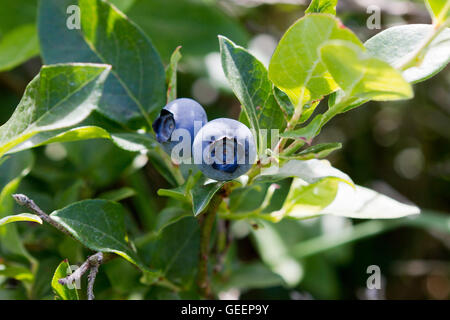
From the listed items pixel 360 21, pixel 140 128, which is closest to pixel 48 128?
pixel 140 128

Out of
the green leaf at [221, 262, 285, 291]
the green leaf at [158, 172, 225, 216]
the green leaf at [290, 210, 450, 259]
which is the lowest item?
the green leaf at [221, 262, 285, 291]

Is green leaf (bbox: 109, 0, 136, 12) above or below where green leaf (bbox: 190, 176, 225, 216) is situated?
above

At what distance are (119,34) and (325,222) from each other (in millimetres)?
919

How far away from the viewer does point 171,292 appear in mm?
954

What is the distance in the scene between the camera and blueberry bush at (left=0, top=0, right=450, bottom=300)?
0.69 meters

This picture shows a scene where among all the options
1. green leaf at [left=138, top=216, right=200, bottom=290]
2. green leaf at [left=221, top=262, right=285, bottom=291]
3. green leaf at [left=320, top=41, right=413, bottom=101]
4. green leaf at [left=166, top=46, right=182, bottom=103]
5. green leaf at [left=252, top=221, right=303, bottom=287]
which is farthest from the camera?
green leaf at [left=252, top=221, right=303, bottom=287]

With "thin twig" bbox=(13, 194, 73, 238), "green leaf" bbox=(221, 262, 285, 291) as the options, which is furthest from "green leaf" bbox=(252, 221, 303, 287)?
"thin twig" bbox=(13, 194, 73, 238)

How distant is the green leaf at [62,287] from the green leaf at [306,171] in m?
0.33

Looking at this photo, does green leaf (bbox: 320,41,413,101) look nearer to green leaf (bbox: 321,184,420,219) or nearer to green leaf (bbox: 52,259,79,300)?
green leaf (bbox: 321,184,420,219)

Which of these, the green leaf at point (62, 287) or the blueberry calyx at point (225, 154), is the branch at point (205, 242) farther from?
the green leaf at point (62, 287)

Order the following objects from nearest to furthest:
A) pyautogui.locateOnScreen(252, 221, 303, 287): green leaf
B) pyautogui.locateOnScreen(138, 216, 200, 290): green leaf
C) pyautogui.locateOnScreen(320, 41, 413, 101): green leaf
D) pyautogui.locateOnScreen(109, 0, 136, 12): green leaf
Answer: pyautogui.locateOnScreen(320, 41, 413, 101): green leaf → pyautogui.locateOnScreen(138, 216, 200, 290): green leaf → pyautogui.locateOnScreen(109, 0, 136, 12): green leaf → pyautogui.locateOnScreen(252, 221, 303, 287): green leaf

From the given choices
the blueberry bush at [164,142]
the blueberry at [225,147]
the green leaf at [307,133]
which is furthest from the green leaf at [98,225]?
the green leaf at [307,133]

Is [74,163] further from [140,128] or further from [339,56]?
[339,56]

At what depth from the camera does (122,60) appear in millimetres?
935
